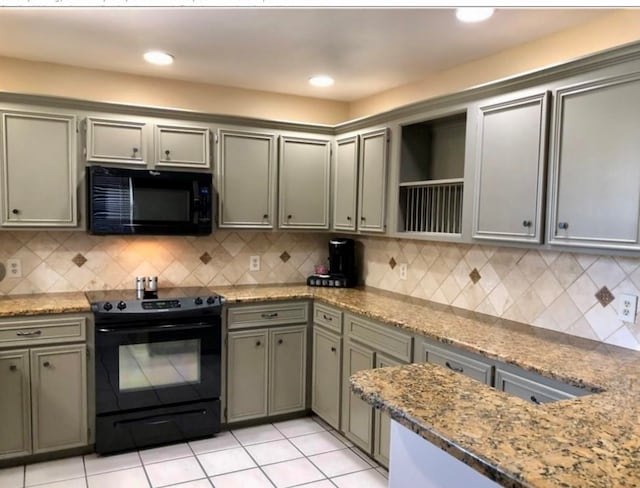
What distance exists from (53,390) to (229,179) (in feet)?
5.79

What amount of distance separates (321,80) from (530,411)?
2870 millimetres

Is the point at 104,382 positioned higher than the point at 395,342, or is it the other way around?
the point at 395,342

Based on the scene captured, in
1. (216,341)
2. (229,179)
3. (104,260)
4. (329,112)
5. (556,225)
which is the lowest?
(216,341)

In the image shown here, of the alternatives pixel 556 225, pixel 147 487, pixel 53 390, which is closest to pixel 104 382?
pixel 53 390

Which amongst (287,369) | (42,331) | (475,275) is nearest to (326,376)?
(287,369)

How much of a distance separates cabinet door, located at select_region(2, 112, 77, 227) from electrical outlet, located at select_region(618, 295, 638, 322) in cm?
314

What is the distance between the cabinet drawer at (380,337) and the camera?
2701 millimetres

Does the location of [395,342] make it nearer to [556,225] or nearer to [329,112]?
[556,225]

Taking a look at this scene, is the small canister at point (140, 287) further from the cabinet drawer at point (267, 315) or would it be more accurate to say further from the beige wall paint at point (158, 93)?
the beige wall paint at point (158, 93)

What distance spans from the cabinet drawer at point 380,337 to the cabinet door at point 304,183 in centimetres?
98

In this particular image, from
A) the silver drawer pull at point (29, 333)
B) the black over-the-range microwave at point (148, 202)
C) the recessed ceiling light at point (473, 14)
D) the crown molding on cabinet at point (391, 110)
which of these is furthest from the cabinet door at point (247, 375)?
the recessed ceiling light at point (473, 14)

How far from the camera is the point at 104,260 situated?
3.54 metres

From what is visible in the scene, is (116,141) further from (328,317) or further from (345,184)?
(328,317)
